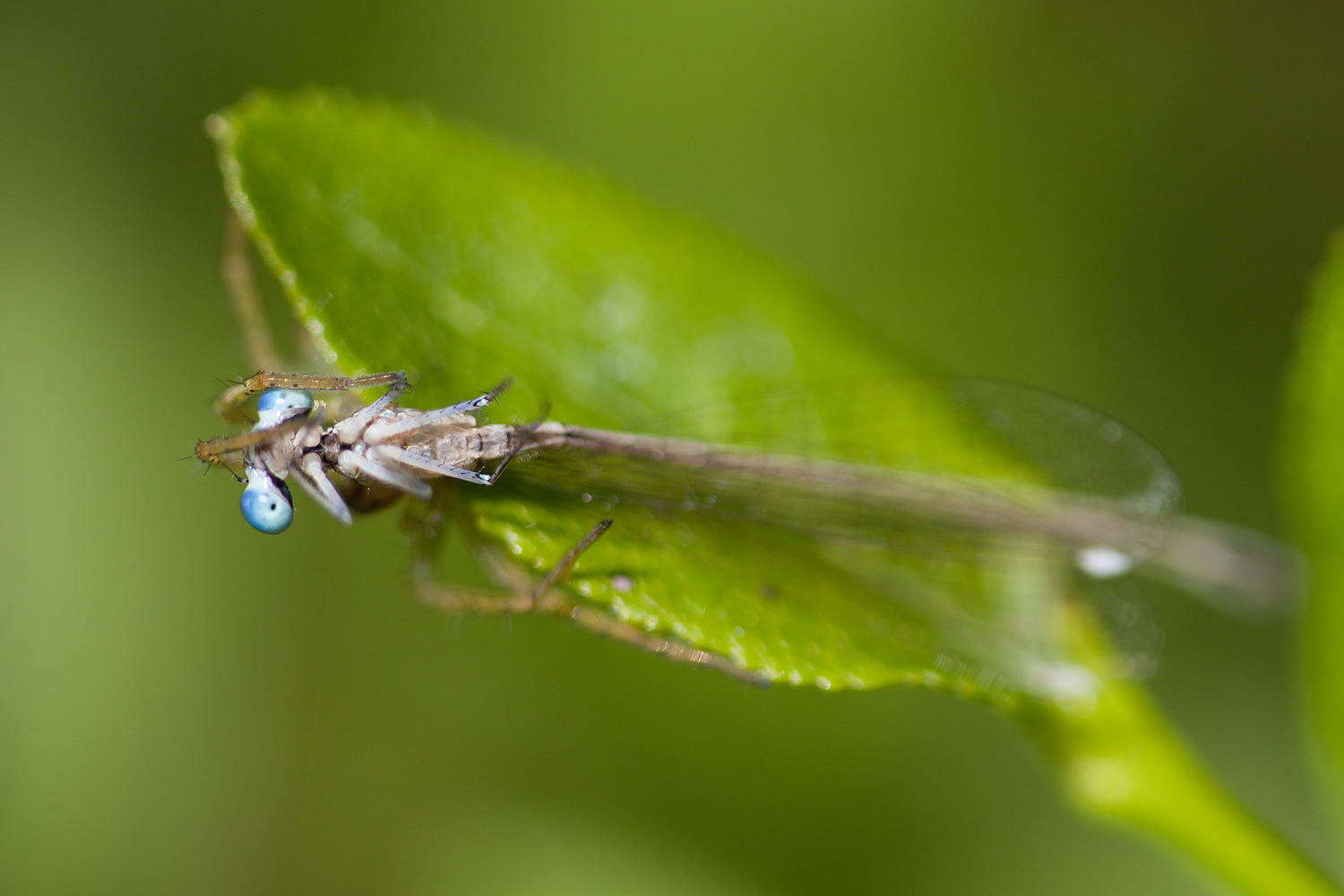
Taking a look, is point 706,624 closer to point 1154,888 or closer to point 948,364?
point 1154,888

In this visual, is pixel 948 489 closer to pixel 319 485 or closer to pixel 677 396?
pixel 677 396

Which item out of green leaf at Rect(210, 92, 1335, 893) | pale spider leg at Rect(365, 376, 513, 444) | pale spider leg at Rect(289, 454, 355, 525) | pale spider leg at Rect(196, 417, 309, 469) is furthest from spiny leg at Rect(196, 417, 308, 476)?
green leaf at Rect(210, 92, 1335, 893)

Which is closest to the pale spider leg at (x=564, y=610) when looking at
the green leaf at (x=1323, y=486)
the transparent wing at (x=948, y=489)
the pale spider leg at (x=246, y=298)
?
the transparent wing at (x=948, y=489)

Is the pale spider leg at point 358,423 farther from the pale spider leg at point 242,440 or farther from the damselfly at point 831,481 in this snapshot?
the pale spider leg at point 242,440

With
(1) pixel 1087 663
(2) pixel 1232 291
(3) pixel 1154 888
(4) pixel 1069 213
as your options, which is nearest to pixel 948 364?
(4) pixel 1069 213

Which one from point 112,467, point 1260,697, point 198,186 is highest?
point 1260,697

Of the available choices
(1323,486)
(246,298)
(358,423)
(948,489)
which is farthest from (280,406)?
(1323,486)

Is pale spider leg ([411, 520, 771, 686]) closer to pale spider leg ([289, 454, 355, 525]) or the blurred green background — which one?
pale spider leg ([289, 454, 355, 525])
